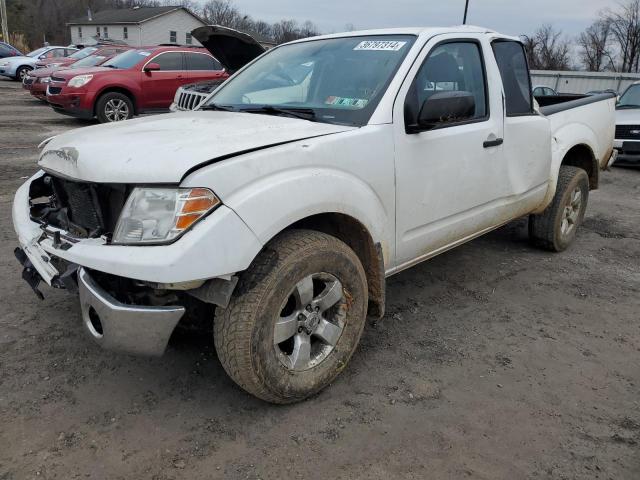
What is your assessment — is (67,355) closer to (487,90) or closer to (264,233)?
(264,233)

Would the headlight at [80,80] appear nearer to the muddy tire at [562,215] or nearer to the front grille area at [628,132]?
the muddy tire at [562,215]

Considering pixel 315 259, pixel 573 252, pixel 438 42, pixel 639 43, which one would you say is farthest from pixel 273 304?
pixel 639 43

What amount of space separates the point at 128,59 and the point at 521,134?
33.5ft

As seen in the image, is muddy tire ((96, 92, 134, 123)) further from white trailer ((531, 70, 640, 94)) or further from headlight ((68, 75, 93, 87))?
white trailer ((531, 70, 640, 94))

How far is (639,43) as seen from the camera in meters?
42.4

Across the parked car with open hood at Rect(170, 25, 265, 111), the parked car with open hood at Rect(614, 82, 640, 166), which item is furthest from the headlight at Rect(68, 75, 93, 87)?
the parked car with open hood at Rect(614, 82, 640, 166)

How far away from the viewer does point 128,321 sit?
2.20 metres

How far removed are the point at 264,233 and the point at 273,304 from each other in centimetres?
32

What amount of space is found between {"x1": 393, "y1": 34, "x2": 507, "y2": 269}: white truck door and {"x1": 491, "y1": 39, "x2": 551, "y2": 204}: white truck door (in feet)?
0.48

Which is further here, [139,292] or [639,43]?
[639,43]

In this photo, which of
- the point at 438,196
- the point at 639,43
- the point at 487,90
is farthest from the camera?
the point at 639,43

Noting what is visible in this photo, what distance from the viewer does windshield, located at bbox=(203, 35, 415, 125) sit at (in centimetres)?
301

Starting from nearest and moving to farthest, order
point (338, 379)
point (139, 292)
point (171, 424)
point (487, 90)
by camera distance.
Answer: point (139, 292) < point (171, 424) < point (338, 379) < point (487, 90)

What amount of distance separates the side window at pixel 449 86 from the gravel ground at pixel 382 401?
4.44 feet
